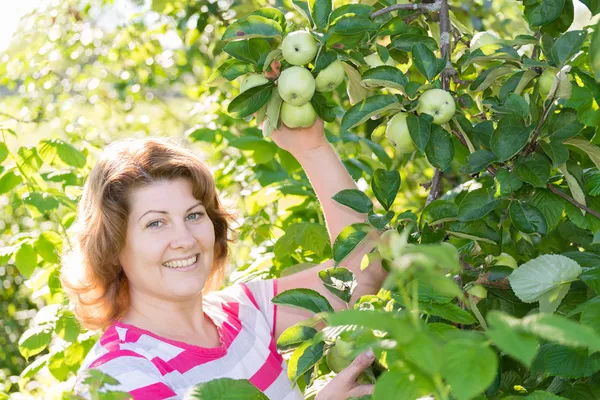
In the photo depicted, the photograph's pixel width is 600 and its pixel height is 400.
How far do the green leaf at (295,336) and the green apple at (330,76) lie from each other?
475 millimetres

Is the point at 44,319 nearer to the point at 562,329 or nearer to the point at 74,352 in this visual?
the point at 74,352

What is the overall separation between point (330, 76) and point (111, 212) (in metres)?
→ 0.63

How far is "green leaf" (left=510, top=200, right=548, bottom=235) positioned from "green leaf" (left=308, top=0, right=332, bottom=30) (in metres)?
0.49

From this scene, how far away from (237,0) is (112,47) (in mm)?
1822

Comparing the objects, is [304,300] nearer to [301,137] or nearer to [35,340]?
[301,137]

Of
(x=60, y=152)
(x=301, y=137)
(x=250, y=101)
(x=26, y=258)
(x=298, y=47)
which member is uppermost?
(x=298, y=47)

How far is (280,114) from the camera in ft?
5.37

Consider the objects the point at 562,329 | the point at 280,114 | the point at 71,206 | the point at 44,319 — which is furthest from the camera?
the point at 71,206

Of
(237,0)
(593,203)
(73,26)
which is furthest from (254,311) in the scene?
(73,26)

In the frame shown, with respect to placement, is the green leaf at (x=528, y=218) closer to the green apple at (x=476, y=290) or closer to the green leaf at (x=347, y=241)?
the green apple at (x=476, y=290)

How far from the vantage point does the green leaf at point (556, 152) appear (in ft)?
4.37

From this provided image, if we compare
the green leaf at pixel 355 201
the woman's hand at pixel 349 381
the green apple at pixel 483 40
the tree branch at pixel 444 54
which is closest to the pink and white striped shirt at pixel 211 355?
the woman's hand at pixel 349 381

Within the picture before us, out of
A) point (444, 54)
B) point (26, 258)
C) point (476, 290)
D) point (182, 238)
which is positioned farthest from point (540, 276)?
point (26, 258)

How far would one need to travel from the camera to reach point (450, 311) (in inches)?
43.1
